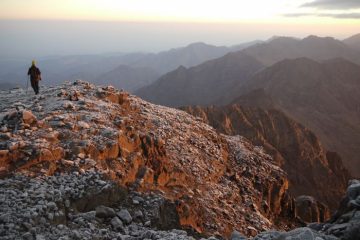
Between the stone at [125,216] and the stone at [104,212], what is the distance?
0.68ft

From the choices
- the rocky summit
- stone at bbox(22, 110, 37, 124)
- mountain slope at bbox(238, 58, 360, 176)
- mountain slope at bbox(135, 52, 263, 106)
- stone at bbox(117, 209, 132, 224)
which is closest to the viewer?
the rocky summit

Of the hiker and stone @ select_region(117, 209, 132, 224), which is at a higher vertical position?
the hiker

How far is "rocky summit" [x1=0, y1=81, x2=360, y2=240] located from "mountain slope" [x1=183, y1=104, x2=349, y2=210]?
3691cm

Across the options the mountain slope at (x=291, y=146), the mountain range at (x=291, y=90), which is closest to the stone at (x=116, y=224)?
the mountain slope at (x=291, y=146)

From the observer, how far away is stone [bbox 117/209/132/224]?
1136 centimetres

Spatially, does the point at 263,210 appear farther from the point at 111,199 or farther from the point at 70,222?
the point at 70,222

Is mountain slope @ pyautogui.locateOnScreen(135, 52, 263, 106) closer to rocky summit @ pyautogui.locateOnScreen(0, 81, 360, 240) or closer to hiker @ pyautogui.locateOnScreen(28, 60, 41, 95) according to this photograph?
rocky summit @ pyautogui.locateOnScreen(0, 81, 360, 240)

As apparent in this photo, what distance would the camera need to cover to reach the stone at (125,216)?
11365mm

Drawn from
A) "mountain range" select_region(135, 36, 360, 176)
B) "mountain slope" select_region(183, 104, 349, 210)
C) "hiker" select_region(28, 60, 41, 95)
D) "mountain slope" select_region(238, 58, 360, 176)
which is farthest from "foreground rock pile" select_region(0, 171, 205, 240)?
"mountain slope" select_region(238, 58, 360, 176)

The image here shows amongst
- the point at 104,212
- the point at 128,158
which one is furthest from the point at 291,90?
the point at 104,212

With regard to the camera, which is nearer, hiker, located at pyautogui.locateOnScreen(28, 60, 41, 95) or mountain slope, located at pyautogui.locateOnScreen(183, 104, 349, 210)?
hiker, located at pyautogui.locateOnScreen(28, 60, 41, 95)

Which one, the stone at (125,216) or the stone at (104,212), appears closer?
the stone at (104,212)

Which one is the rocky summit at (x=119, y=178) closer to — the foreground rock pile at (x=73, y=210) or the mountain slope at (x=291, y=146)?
the foreground rock pile at (x=73, y=210)

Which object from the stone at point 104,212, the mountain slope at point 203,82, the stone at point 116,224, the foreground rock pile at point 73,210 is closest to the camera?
the foreground rock pile at point 73,210
